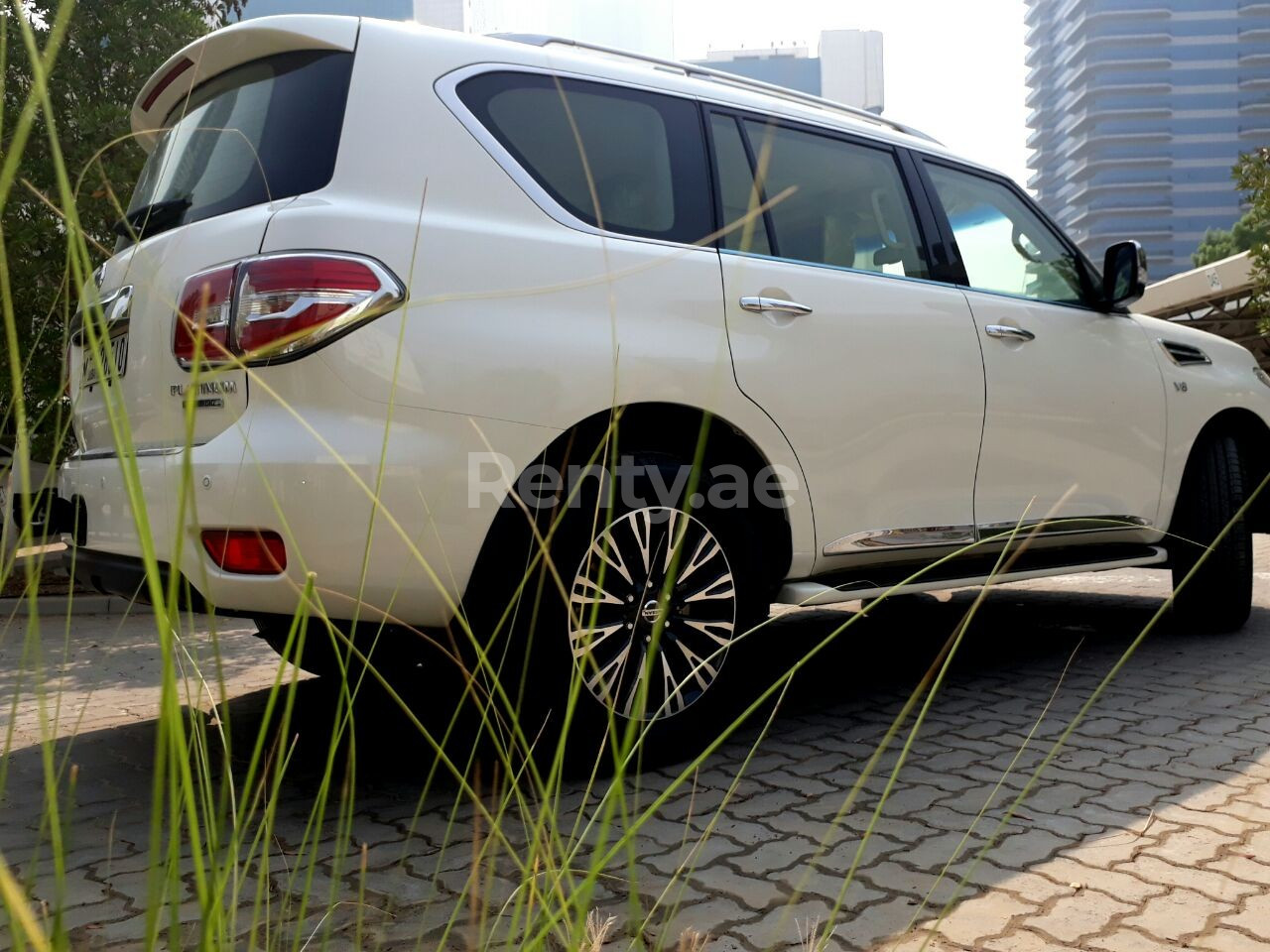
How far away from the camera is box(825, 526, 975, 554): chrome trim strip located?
356cm

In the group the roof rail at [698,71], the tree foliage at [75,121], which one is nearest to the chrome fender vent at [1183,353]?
the roof rail at [698,71]

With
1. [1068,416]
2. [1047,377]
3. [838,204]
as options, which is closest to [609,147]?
[838,204]

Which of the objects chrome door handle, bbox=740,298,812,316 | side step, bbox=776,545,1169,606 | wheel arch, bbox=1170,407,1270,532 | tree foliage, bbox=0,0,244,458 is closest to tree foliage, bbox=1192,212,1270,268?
tree foliage, bbox=0,0,244,458

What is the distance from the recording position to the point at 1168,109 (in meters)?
123

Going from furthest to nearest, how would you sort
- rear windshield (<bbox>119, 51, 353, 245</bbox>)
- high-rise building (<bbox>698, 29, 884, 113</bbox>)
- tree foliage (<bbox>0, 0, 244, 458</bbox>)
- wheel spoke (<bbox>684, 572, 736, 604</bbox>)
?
high-rise building (<bbox>698, 29, 884, 113</bbox>) → tree foliage (<bbox>0, 0, 244, 458</bbox>) → wheel spoke (<bbox>684, 572, 736, 604</bbox>) → rear windshield (<bbox>119, 51, 353, 245</bbox>)

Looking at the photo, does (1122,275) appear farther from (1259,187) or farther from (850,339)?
(1259,187)

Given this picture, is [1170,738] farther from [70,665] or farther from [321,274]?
[70,665]

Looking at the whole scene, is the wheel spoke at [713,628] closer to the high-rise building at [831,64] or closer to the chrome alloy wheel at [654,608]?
the chrome alloy wheel at [654,608]

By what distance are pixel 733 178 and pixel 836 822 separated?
2.71 metres

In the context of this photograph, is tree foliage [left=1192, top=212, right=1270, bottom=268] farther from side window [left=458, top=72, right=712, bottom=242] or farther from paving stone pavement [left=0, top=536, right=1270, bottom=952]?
side window [left=458, top=72, right=712, bottom=242]

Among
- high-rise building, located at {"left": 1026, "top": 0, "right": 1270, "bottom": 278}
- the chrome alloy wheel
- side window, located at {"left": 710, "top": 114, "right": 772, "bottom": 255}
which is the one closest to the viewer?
the chrome alloy wheel

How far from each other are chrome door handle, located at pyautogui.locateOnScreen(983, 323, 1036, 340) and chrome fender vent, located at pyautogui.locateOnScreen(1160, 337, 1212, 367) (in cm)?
105

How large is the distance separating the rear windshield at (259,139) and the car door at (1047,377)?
230 cm

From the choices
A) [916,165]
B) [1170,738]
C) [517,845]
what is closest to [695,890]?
[517,845]
